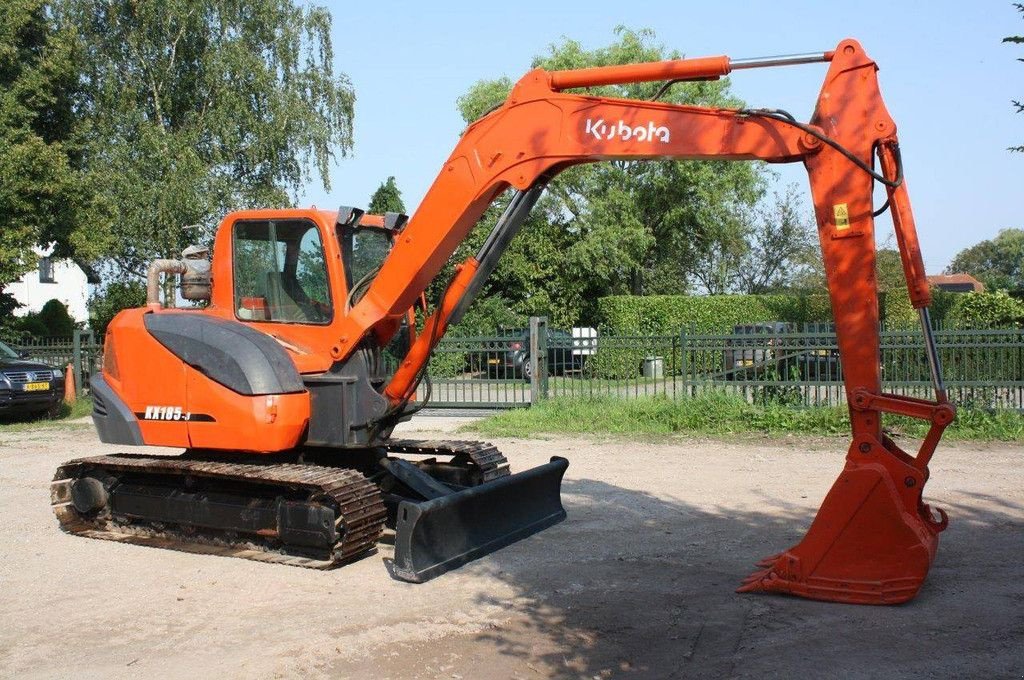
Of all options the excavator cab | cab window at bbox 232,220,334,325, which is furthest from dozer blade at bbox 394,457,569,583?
cab window at bbox 232,220,334,325

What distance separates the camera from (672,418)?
14.6 metres

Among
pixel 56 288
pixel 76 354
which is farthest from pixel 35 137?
pixel 56 288

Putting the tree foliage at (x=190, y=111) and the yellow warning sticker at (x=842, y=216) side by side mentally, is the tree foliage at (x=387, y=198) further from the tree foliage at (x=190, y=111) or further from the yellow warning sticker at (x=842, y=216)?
the yellow warning sticker at (x=842, y=216)

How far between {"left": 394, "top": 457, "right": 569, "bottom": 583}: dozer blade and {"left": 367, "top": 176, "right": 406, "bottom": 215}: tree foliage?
83.5 feet

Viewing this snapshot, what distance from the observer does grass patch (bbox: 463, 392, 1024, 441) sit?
43.5ft

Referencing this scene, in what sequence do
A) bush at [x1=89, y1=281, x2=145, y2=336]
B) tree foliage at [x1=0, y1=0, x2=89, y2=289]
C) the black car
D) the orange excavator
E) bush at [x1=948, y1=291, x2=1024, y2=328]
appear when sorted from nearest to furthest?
the orange excavator < the black car < bush at [x1=948, y1=291, x2=1024, y2=328] < tree foliage at [x1=0, y1=0, x2=89, y2=289] < bush at [x1=89, y1=281, x2=145, y2=336]

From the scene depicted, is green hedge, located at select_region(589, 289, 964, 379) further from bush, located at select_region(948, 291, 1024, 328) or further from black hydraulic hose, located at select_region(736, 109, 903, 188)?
black hydraulic hose, located at select_region(736, 109, 903, 188)

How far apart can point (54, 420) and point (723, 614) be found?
604 inches

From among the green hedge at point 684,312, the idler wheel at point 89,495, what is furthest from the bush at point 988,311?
the idler wheel at point 89,495

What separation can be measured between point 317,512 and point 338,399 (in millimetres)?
863

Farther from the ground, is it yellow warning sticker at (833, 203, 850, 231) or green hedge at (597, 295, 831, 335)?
green hedge at (597, 295, 831, 335)

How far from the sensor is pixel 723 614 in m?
5.91

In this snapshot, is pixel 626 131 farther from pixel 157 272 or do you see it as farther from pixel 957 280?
pixel 957 280

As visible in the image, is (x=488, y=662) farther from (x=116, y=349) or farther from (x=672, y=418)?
(x=672, y=418)
